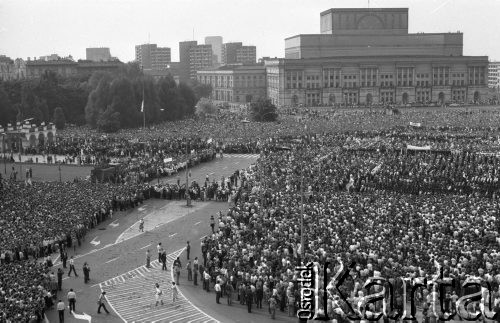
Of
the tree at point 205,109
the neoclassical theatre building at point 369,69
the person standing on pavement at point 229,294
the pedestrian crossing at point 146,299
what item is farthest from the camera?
the neoclassical theatre building at point 369,69

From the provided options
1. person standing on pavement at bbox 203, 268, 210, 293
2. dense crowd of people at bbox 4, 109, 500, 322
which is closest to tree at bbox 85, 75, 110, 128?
dense crowd of people at bbox 4, 109, 500, 322

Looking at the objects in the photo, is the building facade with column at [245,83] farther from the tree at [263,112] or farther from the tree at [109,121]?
the tree at [109,121]

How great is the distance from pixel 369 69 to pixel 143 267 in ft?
349

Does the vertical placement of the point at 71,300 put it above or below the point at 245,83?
below

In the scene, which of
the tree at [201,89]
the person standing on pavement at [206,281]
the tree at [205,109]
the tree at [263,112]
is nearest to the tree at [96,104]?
the tree at [263,112]

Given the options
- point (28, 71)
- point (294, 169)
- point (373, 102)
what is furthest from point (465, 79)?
point (294, 169)

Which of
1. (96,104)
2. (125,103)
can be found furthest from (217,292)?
(96,104)

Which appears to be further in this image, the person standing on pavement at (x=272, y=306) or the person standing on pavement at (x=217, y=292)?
the person standing on pavement at (x=217, y=292)

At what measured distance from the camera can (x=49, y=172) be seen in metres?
55.2

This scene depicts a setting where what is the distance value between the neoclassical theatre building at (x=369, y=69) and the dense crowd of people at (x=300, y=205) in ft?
192

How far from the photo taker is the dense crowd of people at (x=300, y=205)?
24.5m

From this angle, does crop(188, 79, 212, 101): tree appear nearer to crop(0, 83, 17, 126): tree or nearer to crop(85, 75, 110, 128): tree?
crop(85, 75, 110, 128): tree

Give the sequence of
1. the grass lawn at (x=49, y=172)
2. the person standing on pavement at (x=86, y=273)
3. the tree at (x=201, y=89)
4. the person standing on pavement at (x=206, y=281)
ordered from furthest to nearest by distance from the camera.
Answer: the tree at (x=201, y=89)
the grass lawn at (x=49, y=172)
the person standing on pavement at (x=86, y=273)
the person standing on pavement at (x=206, y=281)

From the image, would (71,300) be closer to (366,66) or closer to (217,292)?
(217,292)
